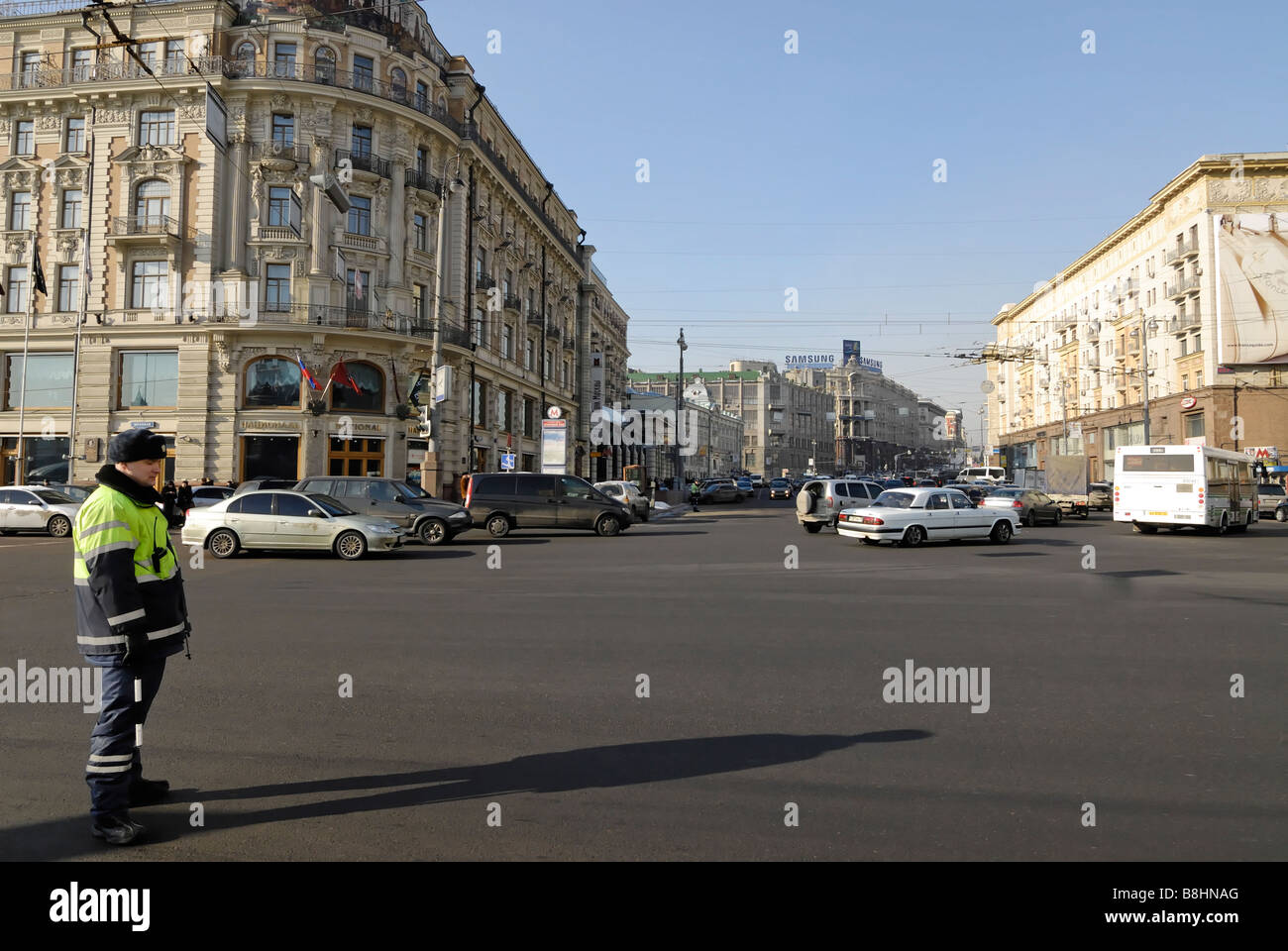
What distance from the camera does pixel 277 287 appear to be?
3700 centimetres

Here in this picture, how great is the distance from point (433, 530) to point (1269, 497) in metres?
39.9

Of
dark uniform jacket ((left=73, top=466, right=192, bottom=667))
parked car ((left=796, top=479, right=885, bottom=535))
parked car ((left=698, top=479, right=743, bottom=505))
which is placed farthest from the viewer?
parked car ((left=698, top=479, right=743, bottom=505))

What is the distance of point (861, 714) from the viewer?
19.7 ft

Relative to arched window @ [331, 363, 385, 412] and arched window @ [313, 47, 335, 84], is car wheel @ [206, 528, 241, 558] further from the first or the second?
arched window @ [313, 47, 335, 84]

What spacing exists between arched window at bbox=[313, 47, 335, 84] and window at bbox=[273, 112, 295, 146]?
7.19ft

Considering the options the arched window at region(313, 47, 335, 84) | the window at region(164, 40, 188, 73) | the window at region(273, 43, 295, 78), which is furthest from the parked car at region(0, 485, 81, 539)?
the window at region(164, 40, 188, 73)

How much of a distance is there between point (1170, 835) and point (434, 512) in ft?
65.4

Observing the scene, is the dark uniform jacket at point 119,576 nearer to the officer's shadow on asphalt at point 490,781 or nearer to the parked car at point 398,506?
the officer's shadow on asphalt at point 490,781

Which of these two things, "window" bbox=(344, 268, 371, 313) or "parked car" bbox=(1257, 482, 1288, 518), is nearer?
"window" bbox=(344, 268, 371, 313)

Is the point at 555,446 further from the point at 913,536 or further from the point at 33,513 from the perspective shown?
the point at 33,513

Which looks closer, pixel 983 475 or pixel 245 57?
pixel 245 57

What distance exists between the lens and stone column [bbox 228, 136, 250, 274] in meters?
36.9

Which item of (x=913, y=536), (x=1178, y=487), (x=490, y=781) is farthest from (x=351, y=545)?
(x=1178, y=487)

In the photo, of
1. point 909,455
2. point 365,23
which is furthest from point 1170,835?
point 909,455
